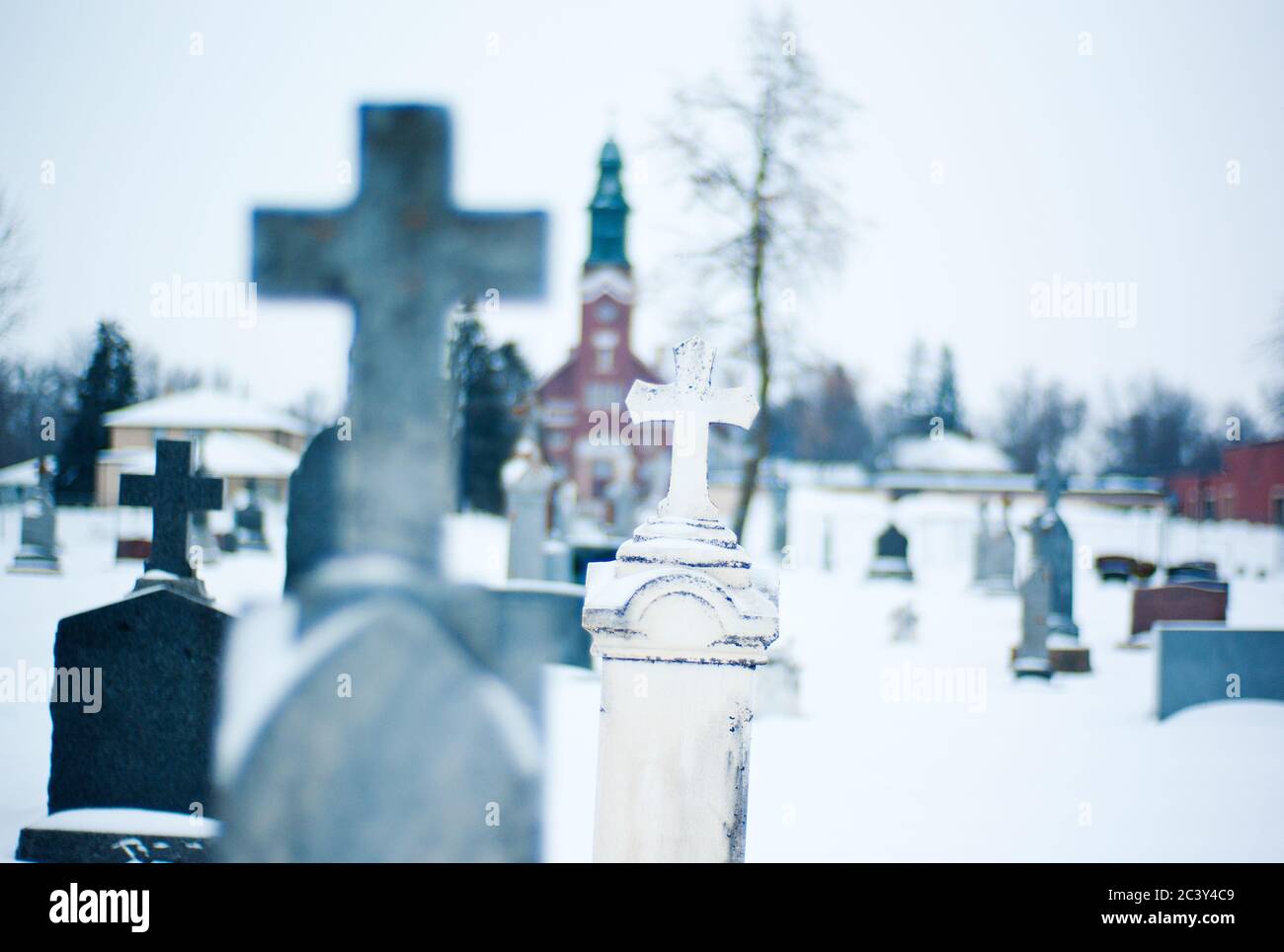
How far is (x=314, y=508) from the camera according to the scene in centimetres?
160

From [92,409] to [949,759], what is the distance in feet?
83.3

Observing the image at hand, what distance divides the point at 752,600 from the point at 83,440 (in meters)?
27.9

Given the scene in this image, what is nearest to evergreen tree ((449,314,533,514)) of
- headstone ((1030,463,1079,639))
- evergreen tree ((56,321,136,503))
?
evergreen tree ((56,321,136,503))

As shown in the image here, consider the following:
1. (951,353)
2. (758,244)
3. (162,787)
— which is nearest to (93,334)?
(758,244)

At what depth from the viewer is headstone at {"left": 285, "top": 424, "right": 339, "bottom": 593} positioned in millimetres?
1594

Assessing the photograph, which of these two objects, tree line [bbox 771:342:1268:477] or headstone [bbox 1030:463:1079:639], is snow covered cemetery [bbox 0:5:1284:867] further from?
tree line [bbox 771:342:1268:477]

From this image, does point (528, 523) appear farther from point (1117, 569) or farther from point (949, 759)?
point (1117, 569)

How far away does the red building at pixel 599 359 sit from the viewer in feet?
108

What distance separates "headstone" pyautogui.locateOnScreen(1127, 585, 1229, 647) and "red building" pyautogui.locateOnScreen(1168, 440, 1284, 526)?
530 inches

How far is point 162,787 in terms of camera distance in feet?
13.1

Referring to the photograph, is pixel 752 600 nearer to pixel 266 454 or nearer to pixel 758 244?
pixel 758 244
